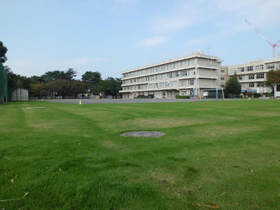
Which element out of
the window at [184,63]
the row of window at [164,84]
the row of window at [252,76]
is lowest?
the row of window at [164,84]

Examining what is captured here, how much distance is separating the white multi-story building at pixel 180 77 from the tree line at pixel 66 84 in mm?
11671

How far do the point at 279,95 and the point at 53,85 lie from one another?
69.5m

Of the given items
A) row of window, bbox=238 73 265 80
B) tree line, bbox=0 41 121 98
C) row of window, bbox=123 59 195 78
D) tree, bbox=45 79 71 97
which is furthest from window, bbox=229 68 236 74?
tree, bbox=45 79 71 97

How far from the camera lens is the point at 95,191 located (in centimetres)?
276

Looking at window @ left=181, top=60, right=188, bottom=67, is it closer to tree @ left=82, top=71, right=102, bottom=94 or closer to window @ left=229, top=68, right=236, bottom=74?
window @ left=229, top=68, right=236, bottom=74

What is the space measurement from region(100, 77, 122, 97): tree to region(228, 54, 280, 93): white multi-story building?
48854mm

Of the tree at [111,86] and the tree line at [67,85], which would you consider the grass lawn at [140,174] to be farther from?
the tree at [111,86]

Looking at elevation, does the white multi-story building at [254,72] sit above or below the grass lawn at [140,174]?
above

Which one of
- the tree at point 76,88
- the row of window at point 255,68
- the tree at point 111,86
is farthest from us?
the tree at point 111,86

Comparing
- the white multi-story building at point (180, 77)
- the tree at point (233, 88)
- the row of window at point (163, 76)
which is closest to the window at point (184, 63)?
the white multi-story building at point (180, 77)

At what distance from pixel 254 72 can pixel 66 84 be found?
65523mm

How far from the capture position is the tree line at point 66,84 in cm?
7743

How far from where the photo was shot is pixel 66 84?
260 feet

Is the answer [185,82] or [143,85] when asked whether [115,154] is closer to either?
[185,82]
